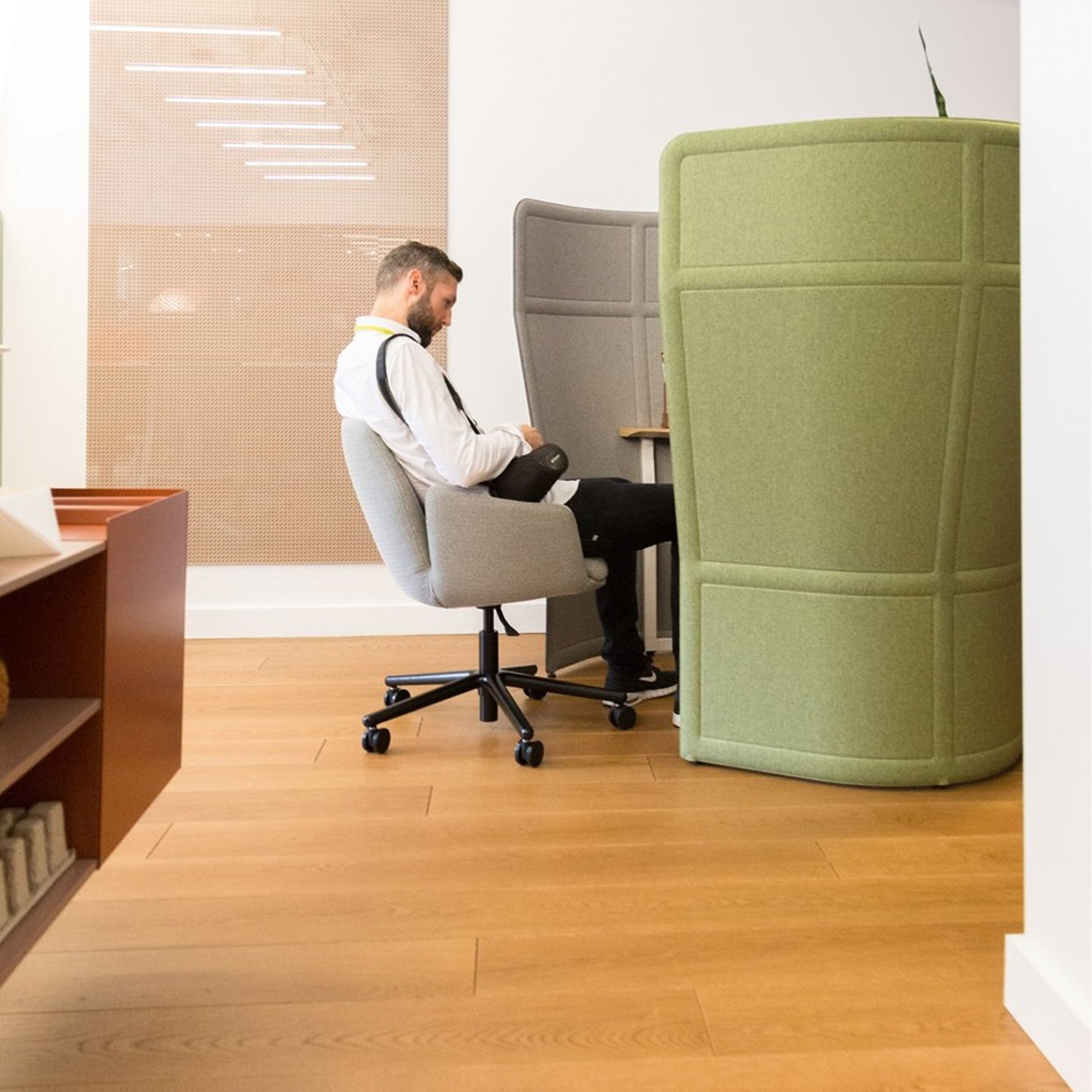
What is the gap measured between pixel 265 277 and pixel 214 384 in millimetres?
453

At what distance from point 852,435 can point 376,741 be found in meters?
1.34

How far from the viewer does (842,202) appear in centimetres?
247

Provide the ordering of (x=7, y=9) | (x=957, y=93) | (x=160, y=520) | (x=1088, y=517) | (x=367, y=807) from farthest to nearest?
1. (x=957, y=93)
2. (x=7, y=9)
3. (x=367, y=807)
4. (x=160, y=520)
5. (x=1088, y=517)

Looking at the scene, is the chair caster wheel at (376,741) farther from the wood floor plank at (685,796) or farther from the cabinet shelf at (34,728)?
the cabinet shelf at (34,728)

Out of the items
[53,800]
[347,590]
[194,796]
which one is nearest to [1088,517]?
[53,800]

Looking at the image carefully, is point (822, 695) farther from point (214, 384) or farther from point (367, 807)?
point (214, 384)

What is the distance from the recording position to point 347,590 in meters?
4.72

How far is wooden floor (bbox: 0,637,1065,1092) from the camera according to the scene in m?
1.54

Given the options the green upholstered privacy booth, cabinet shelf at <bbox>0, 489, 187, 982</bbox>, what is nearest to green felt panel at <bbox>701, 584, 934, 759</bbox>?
the green upholstered privacy booth

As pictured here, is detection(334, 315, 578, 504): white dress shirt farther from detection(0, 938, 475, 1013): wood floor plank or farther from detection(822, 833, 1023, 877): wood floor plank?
detection(0, 938, 475, 1013): wood floor plank

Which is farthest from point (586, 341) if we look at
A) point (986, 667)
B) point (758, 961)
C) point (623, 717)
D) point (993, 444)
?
point (758, 961)

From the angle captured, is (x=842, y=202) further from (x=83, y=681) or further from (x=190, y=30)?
(x=190, y=30)

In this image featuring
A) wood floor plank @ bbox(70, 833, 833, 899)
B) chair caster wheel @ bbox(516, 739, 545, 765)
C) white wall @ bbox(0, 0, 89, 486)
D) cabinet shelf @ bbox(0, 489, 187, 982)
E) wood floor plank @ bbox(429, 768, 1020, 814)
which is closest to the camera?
A: cabinet shelf @ bbox(0, 489, 187, 982)

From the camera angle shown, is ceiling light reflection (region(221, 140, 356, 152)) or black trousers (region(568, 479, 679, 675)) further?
ceiling light reflection (region(221, 140, 356, 152))
